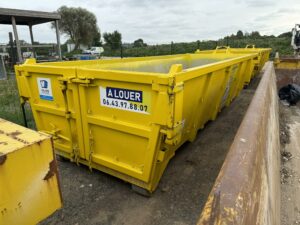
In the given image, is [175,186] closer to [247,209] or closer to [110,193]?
[110,193]

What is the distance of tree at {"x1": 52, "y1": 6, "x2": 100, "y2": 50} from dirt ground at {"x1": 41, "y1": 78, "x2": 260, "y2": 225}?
45604mm

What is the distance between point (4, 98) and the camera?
7559 millimetres

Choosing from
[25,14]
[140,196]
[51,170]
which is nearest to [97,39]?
[25,14]

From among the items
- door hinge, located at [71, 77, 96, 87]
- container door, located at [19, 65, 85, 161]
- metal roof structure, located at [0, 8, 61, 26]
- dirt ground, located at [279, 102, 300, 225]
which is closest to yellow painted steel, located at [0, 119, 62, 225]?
door hinge, located at [71, 77, 96, 87]

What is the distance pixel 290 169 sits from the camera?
13.1 feet

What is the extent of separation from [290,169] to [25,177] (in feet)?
13.3

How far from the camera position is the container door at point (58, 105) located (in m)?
2.96

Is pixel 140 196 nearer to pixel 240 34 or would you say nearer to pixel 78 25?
pixel 240 34

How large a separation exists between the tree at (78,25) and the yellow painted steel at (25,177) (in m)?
47.1

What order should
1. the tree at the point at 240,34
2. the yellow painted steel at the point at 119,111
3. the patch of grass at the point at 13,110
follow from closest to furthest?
the yellow painted steel at the point at 119,111, the patch of grass at the point at 13,110, the tree at the point at 240,34

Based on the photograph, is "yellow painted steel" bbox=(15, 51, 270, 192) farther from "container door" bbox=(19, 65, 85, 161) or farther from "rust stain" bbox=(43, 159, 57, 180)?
"rust stain" bbox=(43, 159, 57, 180)

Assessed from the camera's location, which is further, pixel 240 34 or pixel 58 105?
pixel 240 34

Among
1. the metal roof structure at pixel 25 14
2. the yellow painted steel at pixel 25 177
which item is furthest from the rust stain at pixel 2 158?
the metal roof structure at pixel 25 14

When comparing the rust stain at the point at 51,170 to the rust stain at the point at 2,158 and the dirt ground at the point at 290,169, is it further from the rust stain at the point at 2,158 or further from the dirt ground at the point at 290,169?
the dirt ground at the point at 290,169
